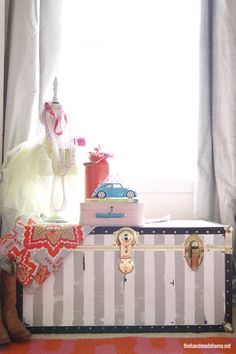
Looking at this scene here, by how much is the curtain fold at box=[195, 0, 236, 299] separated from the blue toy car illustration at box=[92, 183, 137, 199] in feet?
1.72

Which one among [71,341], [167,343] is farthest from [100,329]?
[167,343]

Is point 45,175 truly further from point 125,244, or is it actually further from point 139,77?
point 139,77

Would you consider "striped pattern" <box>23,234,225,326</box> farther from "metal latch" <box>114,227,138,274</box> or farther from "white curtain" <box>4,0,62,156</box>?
"white curtain" <box>4,0,62,156</box>

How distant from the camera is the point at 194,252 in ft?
5.04

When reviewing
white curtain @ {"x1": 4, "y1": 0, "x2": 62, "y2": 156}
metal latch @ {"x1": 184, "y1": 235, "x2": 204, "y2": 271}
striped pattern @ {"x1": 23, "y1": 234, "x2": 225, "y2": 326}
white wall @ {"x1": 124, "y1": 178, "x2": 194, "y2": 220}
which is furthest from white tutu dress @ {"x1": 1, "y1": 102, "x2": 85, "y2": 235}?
metal latch @ {"x1": 184, "y1": 235, "x2": 204, "y2": 271}

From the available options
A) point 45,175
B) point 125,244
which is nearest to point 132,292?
point 125,244

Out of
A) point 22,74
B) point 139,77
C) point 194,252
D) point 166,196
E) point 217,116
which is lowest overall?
point 194,252

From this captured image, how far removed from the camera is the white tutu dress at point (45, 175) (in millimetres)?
1708

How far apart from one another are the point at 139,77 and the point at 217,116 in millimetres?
553

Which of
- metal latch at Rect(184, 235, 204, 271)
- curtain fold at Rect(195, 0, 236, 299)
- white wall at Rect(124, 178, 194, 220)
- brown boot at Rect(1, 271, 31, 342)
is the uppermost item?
curtain fold at Rect(195, 0, 236, 299)

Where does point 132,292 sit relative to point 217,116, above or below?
below

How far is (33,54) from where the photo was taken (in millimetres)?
1909

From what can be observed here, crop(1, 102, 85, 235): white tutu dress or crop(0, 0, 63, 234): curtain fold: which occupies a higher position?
crop(0, 0, 63, 234): curtain fold

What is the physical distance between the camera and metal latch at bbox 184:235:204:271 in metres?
1.54
